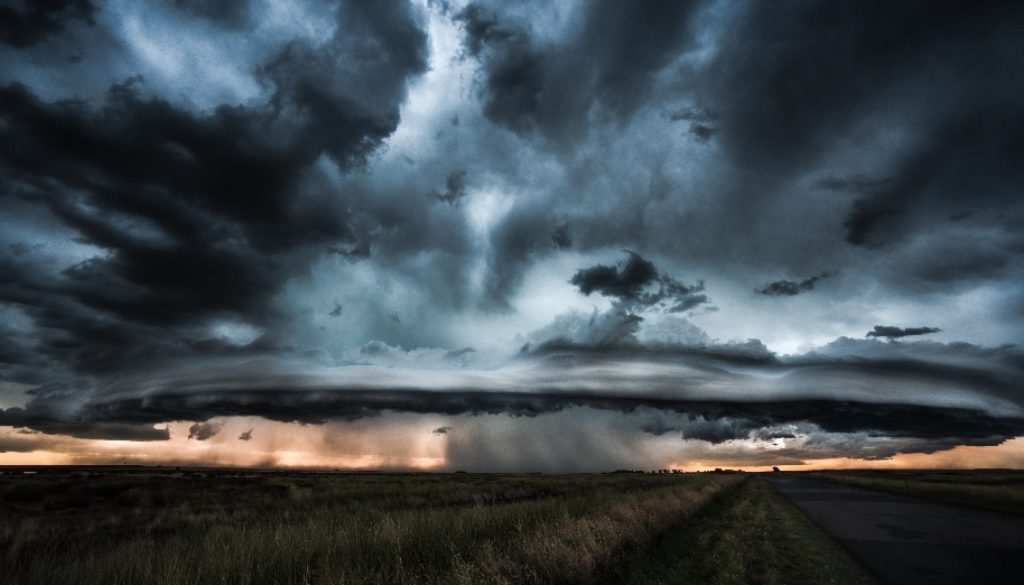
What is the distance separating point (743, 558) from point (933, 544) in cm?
650

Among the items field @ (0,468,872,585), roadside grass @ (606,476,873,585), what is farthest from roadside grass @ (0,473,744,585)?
roadside grass @ (606,476,873,585)

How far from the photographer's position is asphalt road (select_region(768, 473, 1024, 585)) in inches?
388

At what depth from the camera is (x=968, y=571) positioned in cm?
1015

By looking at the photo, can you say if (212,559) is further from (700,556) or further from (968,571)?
(968,571)

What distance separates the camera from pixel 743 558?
11727 mm

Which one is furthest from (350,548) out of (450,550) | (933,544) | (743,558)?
(933,544)

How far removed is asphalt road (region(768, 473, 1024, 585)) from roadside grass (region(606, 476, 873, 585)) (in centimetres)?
65

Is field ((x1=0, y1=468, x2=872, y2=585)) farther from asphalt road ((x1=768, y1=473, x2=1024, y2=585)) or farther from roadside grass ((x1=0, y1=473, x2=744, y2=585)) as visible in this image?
asphalt road ((x1=768, y1=473, x2=1024, y2=585))

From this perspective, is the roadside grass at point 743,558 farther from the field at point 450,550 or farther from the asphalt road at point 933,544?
the asphalt road at point 933,544

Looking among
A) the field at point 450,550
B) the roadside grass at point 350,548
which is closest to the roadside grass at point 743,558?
the field at point 450,550

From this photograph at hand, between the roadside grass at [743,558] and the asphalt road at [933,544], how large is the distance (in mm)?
648

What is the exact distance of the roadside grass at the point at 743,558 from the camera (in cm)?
962

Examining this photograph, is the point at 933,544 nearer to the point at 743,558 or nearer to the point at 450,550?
the point at 743,558

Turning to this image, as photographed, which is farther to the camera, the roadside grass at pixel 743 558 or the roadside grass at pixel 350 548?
the roadside grass at pixel 743 558
